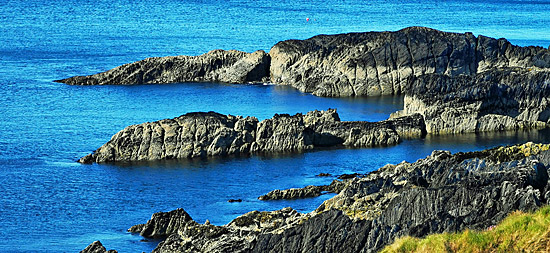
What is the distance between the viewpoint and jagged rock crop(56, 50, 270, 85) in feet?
425

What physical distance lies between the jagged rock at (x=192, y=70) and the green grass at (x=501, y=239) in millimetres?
96418

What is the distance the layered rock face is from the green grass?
57251mm

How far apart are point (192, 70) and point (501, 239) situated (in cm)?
10205

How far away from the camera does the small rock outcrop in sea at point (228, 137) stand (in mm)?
82438

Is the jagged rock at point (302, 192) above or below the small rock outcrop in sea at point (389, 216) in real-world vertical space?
below

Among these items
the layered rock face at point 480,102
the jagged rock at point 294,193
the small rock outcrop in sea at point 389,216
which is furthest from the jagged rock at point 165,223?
the layered rock face at point 480,102

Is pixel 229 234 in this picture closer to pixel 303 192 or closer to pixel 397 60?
pixel 303 192

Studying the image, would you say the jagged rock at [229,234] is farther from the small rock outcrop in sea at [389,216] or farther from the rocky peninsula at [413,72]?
→ the rocky peninsula at [413,72]

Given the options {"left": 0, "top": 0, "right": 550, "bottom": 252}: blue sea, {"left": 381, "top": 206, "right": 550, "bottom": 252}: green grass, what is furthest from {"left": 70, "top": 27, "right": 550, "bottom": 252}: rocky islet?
{"left": 0, "top": 0, "right": 550, "bottom": 252}: blue sea

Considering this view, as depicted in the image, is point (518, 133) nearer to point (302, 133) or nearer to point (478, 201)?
point (302, 133)

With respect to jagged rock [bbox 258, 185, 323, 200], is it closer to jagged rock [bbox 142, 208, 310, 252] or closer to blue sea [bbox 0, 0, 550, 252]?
blue sea [bbox 0, 0, 550, 252]

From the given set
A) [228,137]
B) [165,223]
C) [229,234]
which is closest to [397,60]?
[228,137]

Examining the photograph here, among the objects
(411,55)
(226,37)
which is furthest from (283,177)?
(226,37)

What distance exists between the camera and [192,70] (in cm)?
13238
